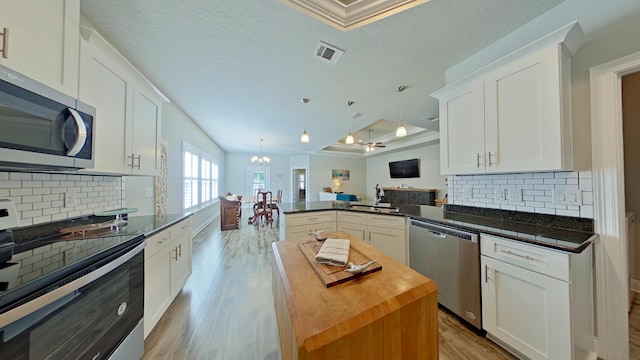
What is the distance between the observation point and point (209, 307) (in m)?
2.05

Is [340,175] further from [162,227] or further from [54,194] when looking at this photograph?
[54,194]

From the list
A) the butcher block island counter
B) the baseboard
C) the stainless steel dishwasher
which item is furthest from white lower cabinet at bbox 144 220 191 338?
the baseboard

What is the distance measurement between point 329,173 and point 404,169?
3.18m

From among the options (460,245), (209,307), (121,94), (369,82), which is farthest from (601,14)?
(209,307)

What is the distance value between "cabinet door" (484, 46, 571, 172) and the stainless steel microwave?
300cm

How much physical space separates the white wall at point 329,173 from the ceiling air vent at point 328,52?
6.66m

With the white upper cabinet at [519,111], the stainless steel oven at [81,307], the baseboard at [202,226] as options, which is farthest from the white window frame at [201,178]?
the white upper cabinet at [519,111]

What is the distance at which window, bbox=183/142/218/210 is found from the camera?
13.9 feet

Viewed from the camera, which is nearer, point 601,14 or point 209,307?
point 601,14

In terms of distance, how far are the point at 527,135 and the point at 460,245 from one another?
1.04m

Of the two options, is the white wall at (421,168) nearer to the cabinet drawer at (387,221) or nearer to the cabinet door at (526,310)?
the cabinet drawer at (387,221)

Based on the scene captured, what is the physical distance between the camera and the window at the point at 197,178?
4.23 metres

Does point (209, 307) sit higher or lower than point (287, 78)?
lower

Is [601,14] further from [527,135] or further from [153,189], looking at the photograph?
[153,189]
